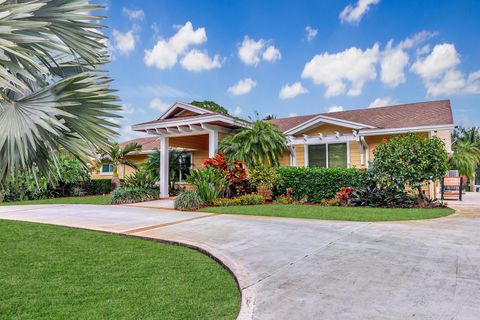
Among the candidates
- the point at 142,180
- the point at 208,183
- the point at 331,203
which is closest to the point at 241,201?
the point at 208,183

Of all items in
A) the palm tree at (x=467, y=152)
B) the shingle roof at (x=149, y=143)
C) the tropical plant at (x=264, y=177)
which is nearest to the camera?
the tropical plant at (x=264, y=177)

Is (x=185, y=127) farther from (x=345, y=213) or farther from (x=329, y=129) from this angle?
(x=345, y=213)

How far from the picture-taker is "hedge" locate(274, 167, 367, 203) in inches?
462

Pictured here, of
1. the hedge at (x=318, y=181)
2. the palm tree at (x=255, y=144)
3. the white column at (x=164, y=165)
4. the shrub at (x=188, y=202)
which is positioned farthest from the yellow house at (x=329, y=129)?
the shrub at (x=188, y=202)

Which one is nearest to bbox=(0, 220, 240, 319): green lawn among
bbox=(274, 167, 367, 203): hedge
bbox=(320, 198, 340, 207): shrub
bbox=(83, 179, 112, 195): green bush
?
bbox=(320, 198, 340, 207): shrub

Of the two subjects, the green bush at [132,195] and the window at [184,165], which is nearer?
the green bush at [132,195]

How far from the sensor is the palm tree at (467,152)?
74.1 feet

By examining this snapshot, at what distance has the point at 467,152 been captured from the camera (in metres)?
25.1

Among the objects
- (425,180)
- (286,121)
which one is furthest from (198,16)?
(425,180)

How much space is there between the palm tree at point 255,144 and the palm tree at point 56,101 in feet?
29.6

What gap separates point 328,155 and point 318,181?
272 cm

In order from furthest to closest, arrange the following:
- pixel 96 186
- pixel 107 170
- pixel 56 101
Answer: pixel 107 170, pixel 96 186, pixel 56 101

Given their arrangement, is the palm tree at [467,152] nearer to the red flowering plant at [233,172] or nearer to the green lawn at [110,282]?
the red flowering plant at [233,172]

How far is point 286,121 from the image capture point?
18.8 m
